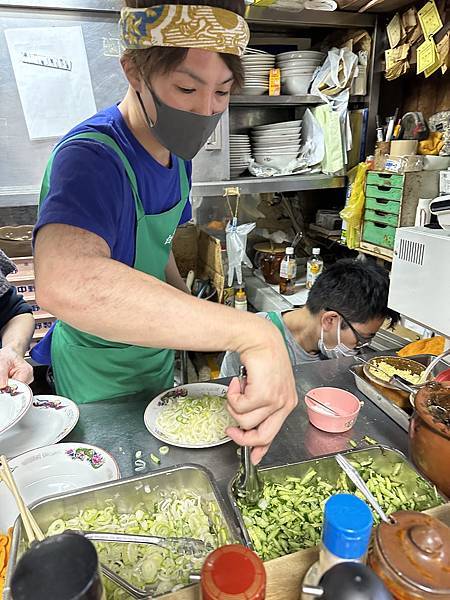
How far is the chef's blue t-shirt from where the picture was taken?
0.97 metres

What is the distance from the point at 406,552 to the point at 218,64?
1130 millimetres

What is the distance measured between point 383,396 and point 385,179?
1.79 m

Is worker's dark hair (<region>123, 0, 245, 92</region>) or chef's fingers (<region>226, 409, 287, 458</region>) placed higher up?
worker's dark hair (<region>123, 0, 245, 92</region>)

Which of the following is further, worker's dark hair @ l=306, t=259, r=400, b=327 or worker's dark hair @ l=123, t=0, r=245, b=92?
worker's dark hair @ l=306, t=259, r=400, b=327

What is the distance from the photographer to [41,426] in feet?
4.28

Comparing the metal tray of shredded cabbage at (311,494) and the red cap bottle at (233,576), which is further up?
the red cap bottle at (233,576)

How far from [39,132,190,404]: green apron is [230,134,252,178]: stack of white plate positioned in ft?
5.38

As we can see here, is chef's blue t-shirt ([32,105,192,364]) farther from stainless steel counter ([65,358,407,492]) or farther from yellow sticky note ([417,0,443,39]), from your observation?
yellow sticky note ([417,0,443,39])

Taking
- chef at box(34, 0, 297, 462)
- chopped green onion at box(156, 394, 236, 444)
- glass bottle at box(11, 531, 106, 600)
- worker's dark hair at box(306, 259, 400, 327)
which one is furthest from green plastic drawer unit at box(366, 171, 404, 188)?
glass bottle at box(11, 531, 106, 600)

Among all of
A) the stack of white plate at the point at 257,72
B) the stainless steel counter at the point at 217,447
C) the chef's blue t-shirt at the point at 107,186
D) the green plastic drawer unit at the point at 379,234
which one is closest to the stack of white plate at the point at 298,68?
the stack of white plate at the point at 257,72

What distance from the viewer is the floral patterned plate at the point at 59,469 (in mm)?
1093

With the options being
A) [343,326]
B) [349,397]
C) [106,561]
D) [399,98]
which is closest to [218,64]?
[349,397]

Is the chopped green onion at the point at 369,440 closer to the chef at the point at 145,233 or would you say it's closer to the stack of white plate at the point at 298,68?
the chef at the point at 145,233

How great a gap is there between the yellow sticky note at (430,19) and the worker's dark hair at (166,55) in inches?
71.4
